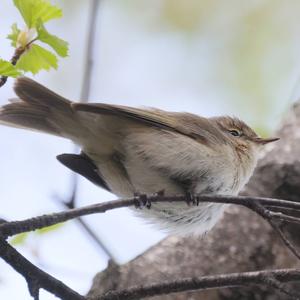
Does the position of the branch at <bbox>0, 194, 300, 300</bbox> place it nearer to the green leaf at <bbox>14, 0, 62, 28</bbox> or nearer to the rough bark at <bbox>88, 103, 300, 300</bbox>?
the green leaf at <bbox>14, 0, 62, 28</bbox>

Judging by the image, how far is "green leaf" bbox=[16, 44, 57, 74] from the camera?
2438 millimetres

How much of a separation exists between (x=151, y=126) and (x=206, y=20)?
430 centimetres

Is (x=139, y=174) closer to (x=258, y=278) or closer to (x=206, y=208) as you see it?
(x=206, y=208)

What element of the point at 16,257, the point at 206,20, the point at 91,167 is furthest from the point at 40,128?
the point at 206,20

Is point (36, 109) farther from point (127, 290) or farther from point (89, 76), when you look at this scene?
point (127, 290)

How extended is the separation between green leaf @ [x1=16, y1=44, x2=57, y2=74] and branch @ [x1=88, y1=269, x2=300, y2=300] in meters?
0.92

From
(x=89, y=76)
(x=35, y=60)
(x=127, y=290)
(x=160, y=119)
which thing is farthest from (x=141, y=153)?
(x=127, y=290)

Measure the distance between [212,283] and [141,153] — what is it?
60.0 inches

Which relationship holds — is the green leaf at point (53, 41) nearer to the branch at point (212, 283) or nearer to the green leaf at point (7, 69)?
the green leaf at point (7, 69)

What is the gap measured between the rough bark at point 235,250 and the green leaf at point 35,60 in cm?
138

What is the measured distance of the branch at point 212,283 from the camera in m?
2.16

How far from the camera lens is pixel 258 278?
7.10 ft

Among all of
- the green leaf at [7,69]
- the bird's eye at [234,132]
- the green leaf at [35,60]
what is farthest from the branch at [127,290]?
the bird's eye at [234,132]

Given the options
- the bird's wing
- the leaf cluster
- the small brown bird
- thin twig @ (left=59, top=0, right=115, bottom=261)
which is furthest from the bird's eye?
the leaf cluster
